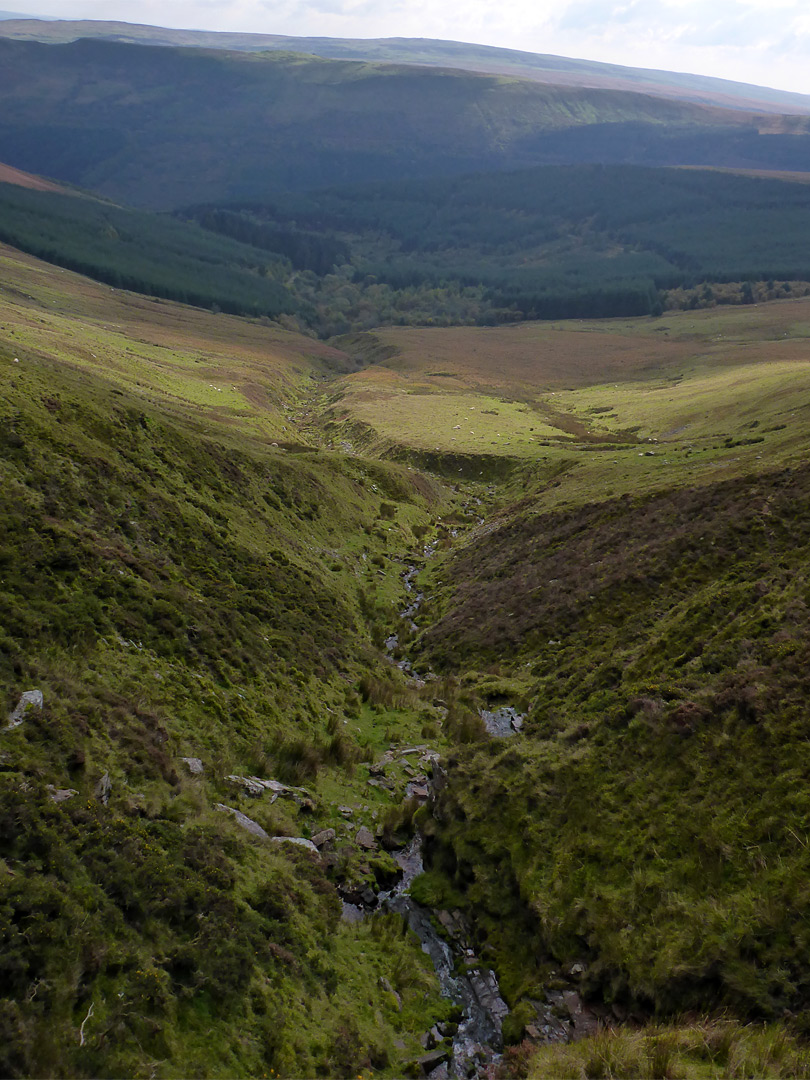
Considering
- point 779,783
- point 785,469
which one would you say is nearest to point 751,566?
point 785,469

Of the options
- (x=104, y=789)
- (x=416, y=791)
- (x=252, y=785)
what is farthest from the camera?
(x=416, y=791)

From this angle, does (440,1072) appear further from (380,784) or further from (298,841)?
(380,784)

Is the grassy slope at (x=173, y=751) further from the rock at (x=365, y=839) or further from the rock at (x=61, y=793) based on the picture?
the rock at (x=365, y=839)

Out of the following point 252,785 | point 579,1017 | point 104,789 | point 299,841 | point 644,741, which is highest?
point 104,789

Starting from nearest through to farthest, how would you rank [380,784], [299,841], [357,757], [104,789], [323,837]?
[104,789], [299,841], [323,837], [380,784], [357,757]

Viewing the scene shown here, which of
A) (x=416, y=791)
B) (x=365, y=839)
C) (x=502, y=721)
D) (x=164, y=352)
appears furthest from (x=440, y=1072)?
(x=164, y=352)

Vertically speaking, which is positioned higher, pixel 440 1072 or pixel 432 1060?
pixel 432 1060

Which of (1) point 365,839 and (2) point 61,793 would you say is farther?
(1) point 365,839
